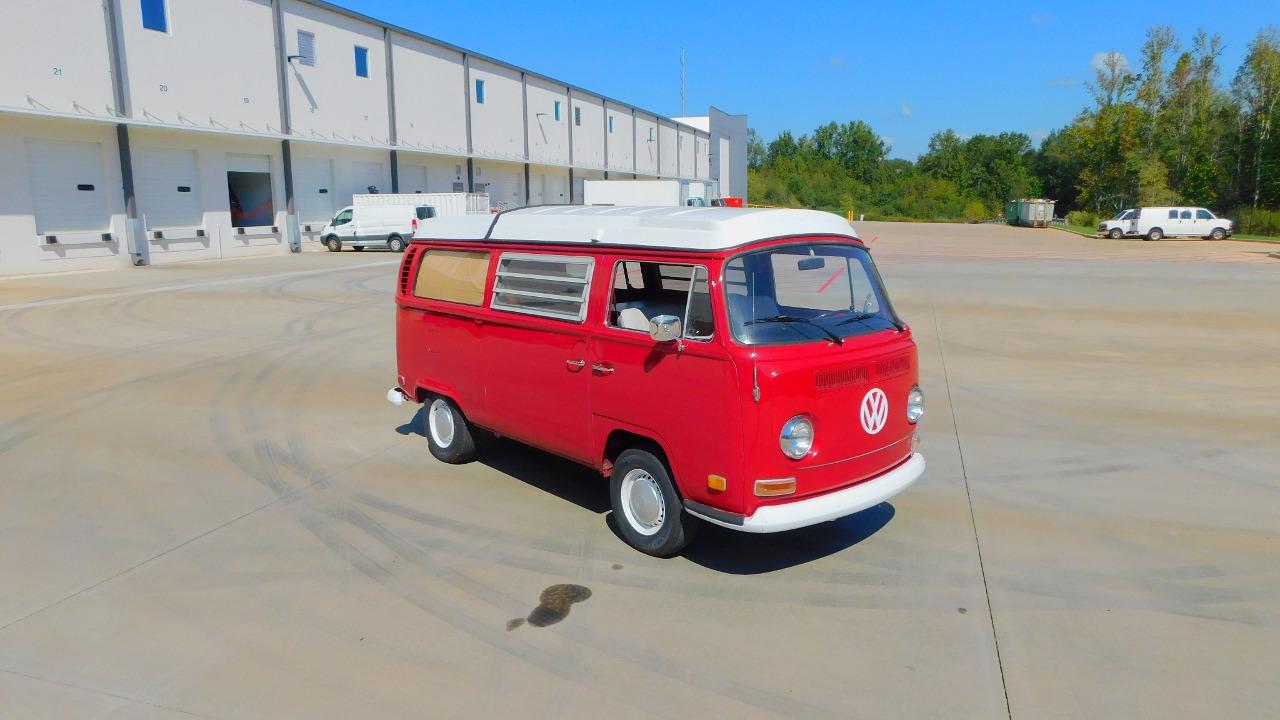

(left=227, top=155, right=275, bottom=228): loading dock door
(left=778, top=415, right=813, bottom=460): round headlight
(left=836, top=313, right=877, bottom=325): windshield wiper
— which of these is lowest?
(left=778, top=415, right=813, bottom=460): round headlight

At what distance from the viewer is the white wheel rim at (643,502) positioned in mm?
5383

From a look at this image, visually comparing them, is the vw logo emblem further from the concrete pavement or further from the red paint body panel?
the concrete pavement

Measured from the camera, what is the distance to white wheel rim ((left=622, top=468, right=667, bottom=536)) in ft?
17.7

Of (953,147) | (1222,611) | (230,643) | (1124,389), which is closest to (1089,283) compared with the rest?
(1124,389)

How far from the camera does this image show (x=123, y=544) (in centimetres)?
561

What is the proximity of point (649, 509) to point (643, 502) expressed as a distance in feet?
0.21

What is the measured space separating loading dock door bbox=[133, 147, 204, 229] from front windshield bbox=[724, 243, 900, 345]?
89.9 feet

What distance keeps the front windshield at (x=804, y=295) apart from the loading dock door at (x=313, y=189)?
31938 mm

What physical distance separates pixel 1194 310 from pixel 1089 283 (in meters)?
5.51

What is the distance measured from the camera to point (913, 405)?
5.61m

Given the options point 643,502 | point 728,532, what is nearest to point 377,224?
point 728,532

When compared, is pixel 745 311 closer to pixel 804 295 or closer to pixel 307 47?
pixel 804 295

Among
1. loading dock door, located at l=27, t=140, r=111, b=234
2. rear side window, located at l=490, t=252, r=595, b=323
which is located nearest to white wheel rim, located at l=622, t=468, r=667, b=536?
rear side window, located at l=490, t=252, r=595, b=323

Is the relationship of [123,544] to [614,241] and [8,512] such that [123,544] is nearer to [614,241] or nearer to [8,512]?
[8,512]
